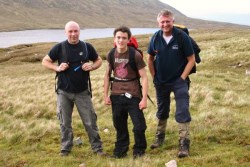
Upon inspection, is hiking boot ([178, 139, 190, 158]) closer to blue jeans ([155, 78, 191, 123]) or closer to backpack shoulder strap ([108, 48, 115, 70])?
blue jeans ([155, 78, 191, 123])

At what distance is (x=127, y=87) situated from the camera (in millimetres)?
7566

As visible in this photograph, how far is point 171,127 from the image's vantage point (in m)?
9.94

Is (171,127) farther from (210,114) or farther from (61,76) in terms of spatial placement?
(61,76)

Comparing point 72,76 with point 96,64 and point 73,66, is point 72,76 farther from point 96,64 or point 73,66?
point 96,64

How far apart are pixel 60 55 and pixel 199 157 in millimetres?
3562

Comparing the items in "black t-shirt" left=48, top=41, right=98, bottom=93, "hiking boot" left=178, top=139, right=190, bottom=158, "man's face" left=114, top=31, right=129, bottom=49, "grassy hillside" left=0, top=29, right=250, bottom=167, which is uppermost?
"man's face" left=114, top=31, right=129, bottom=49

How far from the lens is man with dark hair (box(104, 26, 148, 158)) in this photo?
24.2 feet

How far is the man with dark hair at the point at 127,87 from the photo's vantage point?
7.39m

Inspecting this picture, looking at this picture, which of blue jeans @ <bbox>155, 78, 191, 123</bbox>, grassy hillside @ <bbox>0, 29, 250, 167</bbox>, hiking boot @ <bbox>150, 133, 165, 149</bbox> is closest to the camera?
grassy hillside @ <bbox>0, 29, 250, 167</bbox>

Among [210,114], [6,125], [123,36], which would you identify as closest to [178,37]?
[123,36]

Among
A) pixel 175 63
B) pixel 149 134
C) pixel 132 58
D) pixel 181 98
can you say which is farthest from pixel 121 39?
pixel 149 134

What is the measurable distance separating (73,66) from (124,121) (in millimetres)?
1596

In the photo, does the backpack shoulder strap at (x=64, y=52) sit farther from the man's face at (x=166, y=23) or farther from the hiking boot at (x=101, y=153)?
the hiking boot at (x=101, y=153)

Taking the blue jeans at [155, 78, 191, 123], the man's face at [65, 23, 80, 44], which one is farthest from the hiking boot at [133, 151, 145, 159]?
the man's face at [65, 23, 80, 44]
